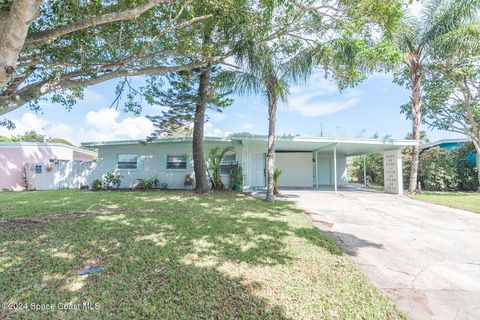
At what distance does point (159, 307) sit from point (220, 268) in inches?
41.4

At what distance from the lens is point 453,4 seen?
11.0 metres

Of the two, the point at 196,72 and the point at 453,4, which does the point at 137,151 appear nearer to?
the point at 196,72

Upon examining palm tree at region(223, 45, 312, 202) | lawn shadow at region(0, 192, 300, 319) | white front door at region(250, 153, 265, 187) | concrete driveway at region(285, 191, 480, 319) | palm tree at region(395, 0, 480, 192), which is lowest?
concrete driveway at region(285, 191, 480, 319)

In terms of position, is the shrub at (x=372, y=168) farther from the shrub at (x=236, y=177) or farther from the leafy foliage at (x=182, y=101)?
the leafy foliage at (x=182, y=101)

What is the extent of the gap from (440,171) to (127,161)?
19.5m

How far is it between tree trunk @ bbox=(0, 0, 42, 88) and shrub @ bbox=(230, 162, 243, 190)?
1026cm

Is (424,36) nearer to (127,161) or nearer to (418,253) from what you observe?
(418,253)

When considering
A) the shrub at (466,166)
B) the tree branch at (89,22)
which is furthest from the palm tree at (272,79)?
the shrub at (466,166)

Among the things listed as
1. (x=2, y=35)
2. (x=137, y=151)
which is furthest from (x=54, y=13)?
(x=137, y=151)

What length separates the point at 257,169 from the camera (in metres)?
14.3

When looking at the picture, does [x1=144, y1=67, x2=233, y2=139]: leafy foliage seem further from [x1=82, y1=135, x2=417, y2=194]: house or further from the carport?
the carport

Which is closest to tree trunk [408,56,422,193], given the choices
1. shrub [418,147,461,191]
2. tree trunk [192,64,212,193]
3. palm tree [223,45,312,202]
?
shrub [418,147,461,191]

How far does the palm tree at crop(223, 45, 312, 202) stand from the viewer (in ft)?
27.3

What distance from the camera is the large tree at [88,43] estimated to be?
4285 millimetres
